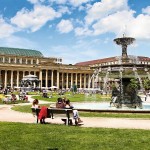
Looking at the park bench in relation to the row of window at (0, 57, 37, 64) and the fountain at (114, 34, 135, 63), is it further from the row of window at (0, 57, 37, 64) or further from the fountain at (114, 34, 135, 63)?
the row of window at (0, 57, 37, 64)

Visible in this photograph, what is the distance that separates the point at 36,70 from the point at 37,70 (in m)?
0.55

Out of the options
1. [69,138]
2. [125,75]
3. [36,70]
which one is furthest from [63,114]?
[36,70]

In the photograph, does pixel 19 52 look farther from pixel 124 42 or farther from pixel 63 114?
pixel 63 114

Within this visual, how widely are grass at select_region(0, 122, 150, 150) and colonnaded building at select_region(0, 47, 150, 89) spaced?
402ft

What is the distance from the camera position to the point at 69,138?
14.3m

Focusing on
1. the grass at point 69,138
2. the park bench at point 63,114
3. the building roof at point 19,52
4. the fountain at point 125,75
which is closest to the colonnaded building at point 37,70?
the building roof at point 19,52

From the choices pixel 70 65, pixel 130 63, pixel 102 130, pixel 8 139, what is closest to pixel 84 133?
pixel 102 130

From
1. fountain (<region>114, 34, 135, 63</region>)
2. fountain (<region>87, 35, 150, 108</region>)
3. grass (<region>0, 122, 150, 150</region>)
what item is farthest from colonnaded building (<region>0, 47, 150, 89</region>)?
grass (<region>0, 122, 150, 150</region>)

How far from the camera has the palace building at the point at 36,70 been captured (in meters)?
141

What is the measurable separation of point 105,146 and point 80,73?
145001mm

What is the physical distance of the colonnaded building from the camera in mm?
141125

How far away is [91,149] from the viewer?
477 inches

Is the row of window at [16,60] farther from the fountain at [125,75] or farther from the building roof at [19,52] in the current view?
the fountain at [125,75]

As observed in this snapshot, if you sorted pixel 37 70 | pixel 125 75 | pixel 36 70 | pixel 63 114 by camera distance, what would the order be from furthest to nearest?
1. pixel 37 70
2. pixel 36 70
3. pixel 125 75
4. pixel 63 114
